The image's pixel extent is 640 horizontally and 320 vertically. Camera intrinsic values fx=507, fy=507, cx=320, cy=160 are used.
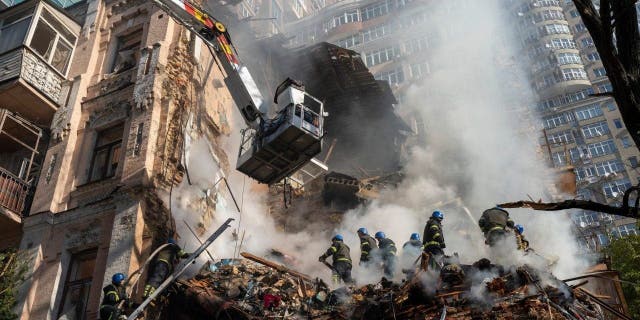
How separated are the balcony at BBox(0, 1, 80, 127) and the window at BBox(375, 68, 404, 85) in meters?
24.9

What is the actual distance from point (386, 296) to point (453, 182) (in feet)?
48.1

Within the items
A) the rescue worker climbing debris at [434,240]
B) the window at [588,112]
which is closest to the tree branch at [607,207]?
the rescue worker climbing debris at [434,240]

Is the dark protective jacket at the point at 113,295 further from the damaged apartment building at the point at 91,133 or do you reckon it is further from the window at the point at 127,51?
the window at the point at 127,51

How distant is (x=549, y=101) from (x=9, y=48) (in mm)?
57862

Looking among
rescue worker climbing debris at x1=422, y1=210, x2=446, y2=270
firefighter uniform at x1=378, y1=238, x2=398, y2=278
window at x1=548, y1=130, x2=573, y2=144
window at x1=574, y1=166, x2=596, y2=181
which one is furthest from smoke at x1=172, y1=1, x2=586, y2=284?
window at x1=548, y1=130, x2=573, y2=144

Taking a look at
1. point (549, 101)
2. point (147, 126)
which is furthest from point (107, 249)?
point (549, 101)

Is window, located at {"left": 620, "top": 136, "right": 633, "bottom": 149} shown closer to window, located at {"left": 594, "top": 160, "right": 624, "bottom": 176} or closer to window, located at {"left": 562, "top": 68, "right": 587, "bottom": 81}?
window, located at {"left": 594, "top": 160, "right": 624, "bottom": 176}

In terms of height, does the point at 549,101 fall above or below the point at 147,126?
above

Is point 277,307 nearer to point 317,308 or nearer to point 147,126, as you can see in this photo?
point 317,308

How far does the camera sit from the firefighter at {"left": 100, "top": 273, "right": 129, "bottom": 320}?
884 cm

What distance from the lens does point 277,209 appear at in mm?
18891

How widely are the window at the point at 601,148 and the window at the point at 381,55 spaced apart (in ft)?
96.4

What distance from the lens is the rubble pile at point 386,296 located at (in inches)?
292

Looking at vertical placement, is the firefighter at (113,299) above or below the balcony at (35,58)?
below
